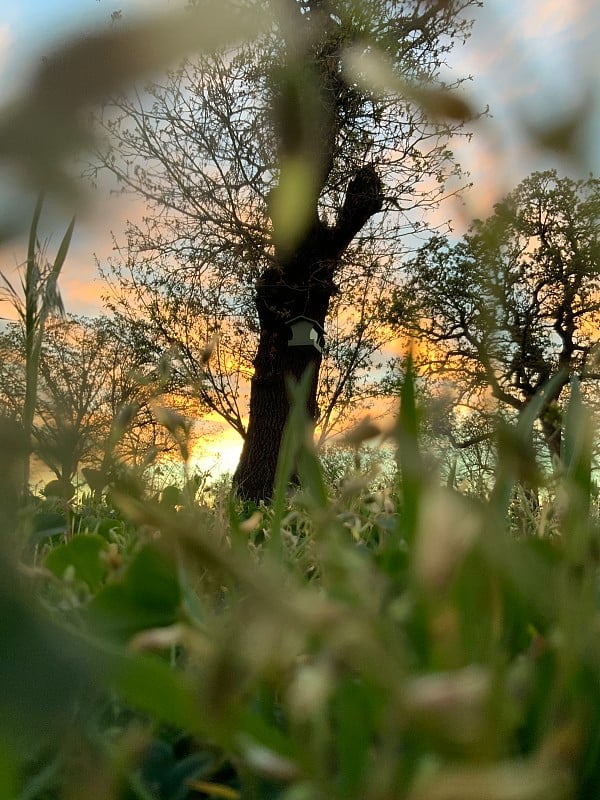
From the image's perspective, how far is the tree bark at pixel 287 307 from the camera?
6.04 m

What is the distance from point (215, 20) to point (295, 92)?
5.26 metres

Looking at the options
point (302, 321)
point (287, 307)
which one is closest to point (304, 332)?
point (302, 321)

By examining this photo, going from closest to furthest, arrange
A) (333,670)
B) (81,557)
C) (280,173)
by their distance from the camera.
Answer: (333,670) < (81,557) < (280,173)

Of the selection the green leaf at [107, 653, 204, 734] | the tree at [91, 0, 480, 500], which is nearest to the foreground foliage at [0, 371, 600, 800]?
the green leaf at [107, 653, 204, 734]

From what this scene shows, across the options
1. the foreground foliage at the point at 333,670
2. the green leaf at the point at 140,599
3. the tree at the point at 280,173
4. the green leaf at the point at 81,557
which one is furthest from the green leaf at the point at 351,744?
the tree at the point at 280,173

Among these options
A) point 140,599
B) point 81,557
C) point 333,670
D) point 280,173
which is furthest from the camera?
point 280,173

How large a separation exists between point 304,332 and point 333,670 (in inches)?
225

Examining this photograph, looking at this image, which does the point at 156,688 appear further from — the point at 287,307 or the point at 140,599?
the point at 287,307

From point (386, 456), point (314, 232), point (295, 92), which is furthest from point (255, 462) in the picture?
point (386, 456)

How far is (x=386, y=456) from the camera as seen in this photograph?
1.88 ft

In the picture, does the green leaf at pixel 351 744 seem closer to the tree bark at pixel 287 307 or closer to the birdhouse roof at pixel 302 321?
the birdhouse roof at pixel 302 321

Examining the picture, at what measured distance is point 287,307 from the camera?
243 inches

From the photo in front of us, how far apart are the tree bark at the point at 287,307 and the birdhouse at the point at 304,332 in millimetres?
92

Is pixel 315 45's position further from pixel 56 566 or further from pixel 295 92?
pixel 56 566
